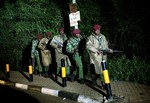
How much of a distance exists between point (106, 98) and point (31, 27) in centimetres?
903

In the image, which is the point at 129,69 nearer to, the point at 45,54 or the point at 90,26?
the point at 90,26

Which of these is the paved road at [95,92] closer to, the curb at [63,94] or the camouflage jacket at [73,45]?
the curb at [63,94]

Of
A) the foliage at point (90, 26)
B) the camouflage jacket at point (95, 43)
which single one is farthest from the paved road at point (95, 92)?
the camouflage jacket at point (95, 43)

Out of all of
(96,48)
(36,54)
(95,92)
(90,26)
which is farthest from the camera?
(36,54)

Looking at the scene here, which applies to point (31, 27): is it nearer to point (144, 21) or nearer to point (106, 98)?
point (144, 21)

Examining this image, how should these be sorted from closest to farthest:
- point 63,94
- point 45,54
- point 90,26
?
point 63,94 → point 90,26 → point 45,54

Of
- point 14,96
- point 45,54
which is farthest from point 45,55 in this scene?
point 14,96

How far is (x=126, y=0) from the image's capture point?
12.3 meters

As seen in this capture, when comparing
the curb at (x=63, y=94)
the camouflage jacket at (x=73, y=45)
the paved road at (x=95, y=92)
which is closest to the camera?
the curb at (x=63, y=94)

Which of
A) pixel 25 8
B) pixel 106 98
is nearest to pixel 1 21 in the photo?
pixel 25 8

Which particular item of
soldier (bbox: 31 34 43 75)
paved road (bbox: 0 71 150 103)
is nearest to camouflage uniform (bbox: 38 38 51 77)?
soldier (bbox: 31 34 43 75)

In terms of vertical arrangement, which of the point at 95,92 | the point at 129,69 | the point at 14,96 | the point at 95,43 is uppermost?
the point at 95,43

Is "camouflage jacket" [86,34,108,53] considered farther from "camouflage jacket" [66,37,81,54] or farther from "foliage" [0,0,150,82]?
"foliage" [0,0,150,82]

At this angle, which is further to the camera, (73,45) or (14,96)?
(73,45)
